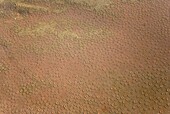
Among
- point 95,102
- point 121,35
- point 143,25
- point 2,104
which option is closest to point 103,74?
point 95,102

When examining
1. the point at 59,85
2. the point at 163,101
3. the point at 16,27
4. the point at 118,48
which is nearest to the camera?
the point at 163,101

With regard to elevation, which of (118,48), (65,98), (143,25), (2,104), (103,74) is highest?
(143,25)

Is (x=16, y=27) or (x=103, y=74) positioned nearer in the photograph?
(x=103, y=74)

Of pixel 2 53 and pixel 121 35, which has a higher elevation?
pixel 121 35

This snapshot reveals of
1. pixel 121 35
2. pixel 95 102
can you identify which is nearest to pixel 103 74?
pixel 95 102

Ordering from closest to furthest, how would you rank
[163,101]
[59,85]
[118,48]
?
1. [163,101]
2. [59,85]
3. [118,48]

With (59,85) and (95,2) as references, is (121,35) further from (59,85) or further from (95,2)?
(59,85)

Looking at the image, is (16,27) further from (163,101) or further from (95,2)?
(163,101)
